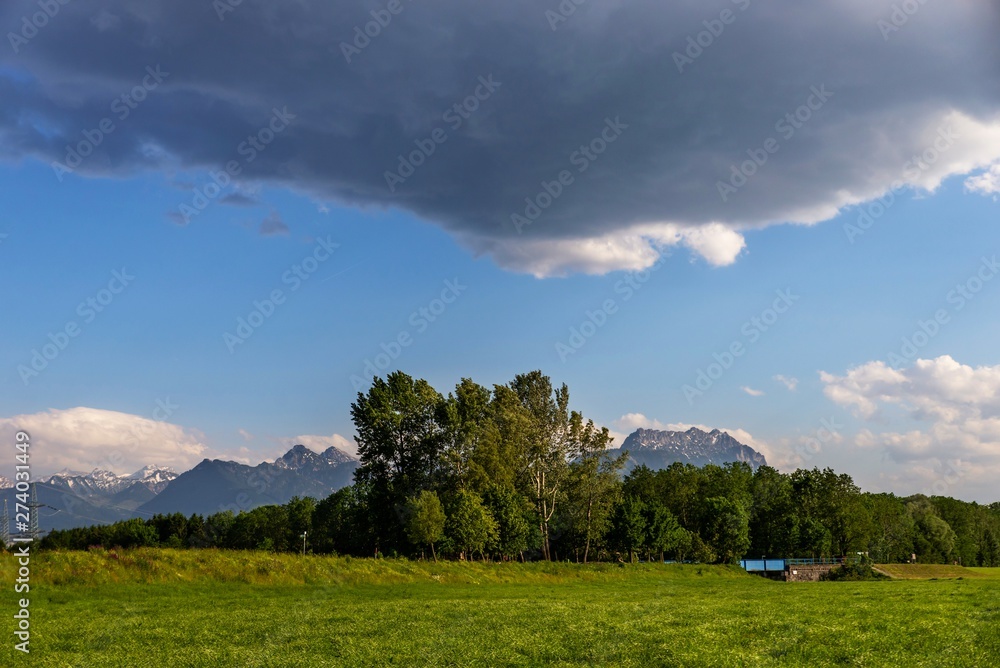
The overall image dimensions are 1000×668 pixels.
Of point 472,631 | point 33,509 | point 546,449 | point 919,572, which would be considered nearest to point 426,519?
point 546,449

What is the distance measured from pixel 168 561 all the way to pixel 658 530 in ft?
255

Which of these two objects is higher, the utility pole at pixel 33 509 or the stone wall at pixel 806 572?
the utility pole at pixel 33 509

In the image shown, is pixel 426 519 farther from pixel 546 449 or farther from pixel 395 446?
pixel 546 449

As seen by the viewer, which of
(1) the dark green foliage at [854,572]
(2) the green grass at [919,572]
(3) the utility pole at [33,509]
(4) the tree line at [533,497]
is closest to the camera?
(3) the utility pole at [33,509]

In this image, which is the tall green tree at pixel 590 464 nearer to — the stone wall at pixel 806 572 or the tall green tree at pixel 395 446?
the tall green tree at pixel 395 446

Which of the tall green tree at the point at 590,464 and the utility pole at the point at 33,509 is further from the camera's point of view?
the tall green tree at the point at 590,464

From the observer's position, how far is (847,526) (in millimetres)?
122688

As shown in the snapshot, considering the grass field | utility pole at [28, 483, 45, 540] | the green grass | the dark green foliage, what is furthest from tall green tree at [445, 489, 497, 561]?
the green grass

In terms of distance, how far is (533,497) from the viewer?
93.1 m

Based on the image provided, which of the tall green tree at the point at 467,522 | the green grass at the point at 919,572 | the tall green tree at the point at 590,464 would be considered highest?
the tall green tree at the point at 590,464

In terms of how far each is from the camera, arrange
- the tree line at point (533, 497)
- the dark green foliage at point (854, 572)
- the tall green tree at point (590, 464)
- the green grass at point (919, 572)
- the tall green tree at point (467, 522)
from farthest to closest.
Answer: the green grass at point (919, 572), the dark green foliage at point (854, 572), the tall green tree at point (590, 464), the tree line at point (533, 497), the tall green tree at point (467, 522)

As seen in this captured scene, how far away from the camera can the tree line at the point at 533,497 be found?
3258 inches

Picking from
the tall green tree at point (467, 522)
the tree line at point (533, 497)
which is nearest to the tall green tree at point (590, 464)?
the tree line at point (533, 497)

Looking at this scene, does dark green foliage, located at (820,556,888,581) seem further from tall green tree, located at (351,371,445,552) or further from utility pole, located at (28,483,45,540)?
utility pole, located at (28,483,45,540)
